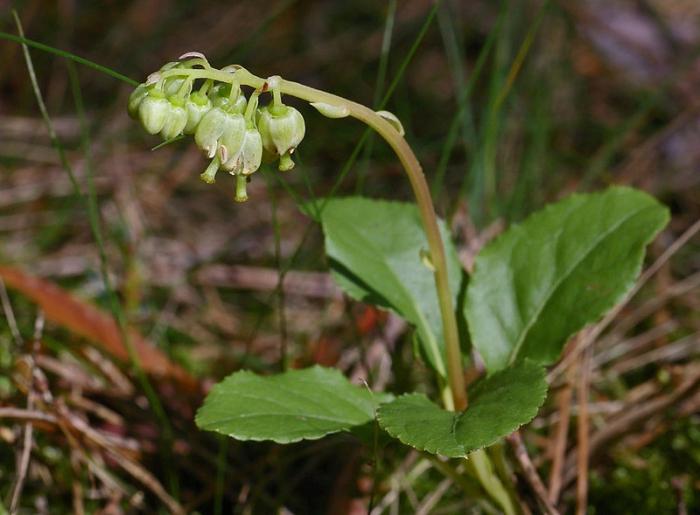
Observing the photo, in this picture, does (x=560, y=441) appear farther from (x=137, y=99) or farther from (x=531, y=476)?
(x=137, y=99)

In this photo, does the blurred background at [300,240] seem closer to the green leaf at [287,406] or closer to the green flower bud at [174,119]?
the green leaf at [287,406]

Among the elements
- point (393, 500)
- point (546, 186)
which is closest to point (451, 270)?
point (393, 500)

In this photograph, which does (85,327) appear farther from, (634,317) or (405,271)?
(634,317)

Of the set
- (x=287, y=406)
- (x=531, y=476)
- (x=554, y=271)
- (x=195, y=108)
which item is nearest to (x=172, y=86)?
(x=195, y=108)

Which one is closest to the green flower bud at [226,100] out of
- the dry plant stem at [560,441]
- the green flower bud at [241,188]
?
the green flower bud at [241,188]

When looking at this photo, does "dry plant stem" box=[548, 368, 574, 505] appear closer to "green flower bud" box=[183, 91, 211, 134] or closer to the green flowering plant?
the green flowering plant

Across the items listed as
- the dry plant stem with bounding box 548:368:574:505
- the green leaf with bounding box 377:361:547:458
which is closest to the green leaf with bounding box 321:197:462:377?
the green leaf with bounding box 377:361:547:458

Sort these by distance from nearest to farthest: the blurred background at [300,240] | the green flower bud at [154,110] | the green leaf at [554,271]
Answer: the green flower bud at [154,110] → the green leaf at [554,271] → the blurred background at [300,240]
